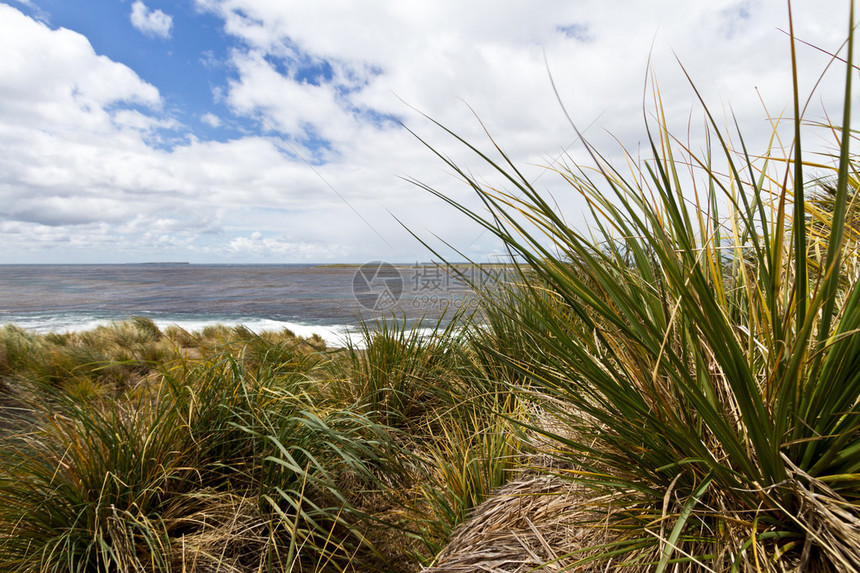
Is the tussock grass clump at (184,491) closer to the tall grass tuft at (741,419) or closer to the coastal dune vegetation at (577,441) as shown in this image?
the coastal dune vegetation at (577,441)

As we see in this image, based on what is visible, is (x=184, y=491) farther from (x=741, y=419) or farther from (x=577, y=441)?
(x=741, y=419)

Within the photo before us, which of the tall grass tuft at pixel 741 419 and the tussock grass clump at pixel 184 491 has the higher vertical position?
the tall grass tuft at pixel 741 419

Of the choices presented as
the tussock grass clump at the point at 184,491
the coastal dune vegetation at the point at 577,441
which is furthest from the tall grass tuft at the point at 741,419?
the tussock grass clump at the point at 184,491

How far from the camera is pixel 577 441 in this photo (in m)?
1.59

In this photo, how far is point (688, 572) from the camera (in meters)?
0.96

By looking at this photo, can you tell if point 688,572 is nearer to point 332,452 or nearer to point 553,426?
point 553,426

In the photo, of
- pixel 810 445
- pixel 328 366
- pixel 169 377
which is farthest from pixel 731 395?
pixel 328 366

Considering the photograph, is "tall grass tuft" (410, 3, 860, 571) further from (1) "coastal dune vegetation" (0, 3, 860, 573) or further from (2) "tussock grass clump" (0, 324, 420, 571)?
(2) "tussock grass clump" (0, 324, 420, 571)

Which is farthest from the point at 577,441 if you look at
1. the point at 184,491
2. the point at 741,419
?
the point at 184,491

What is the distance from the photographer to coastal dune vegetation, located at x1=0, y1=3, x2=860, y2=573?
912 millimetres

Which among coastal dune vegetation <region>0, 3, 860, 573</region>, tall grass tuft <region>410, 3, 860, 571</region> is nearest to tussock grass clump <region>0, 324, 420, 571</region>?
coastal dune vegetation <region>0, 3, 860, 573</region>

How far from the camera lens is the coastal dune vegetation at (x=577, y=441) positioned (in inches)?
35.9

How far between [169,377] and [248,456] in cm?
57

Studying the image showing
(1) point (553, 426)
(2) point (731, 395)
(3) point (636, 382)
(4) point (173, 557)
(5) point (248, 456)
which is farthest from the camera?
(5) point (248, 456)
